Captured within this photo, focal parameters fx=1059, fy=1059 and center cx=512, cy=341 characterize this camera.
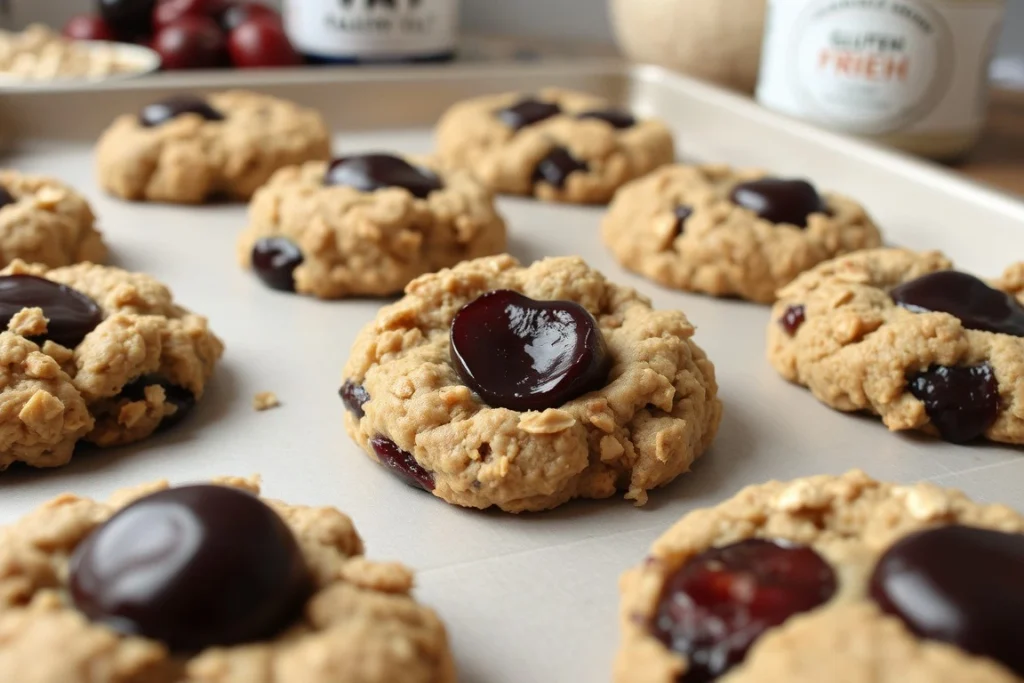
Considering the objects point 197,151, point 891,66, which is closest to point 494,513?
point 197,151

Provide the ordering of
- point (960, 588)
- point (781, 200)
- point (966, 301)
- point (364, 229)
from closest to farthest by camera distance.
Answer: point (960, 588), point (966, 301), point (364, 229), point (781, 200)

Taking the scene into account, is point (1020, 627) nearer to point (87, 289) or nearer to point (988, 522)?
point (988, 522)

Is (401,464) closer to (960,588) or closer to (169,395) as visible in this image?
(169,395)

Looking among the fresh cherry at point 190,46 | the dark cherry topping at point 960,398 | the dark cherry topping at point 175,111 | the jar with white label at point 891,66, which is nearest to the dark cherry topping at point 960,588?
the dark cherry topping at point 960,398

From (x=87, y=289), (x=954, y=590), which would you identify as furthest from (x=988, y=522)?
(x=87, y=289)

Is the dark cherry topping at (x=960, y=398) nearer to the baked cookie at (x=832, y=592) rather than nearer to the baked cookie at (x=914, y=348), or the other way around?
the baked cookie at (x=914, y=348)

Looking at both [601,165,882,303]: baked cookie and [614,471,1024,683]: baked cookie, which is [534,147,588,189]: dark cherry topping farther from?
[614,471,1024,683]: baked cookie
